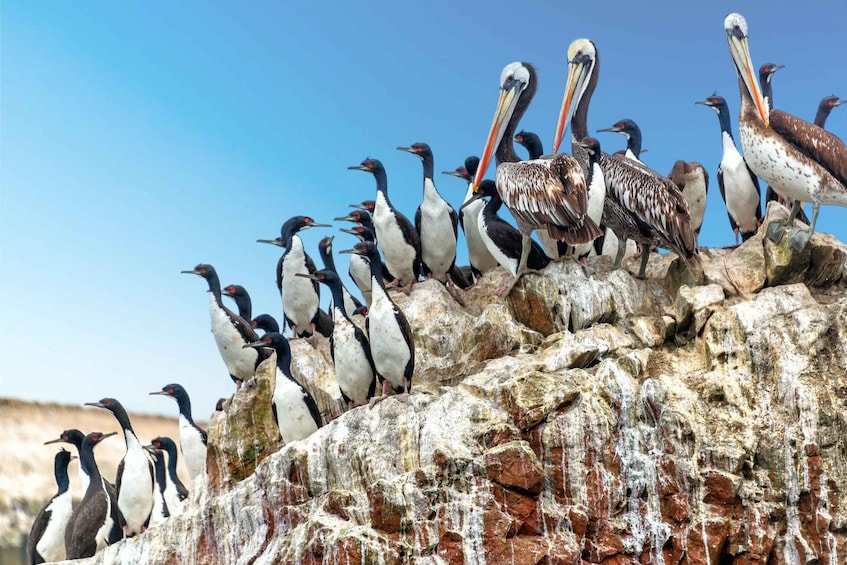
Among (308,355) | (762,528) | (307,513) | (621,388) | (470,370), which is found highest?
(308,355)

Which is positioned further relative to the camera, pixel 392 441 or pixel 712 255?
pixel 712 255

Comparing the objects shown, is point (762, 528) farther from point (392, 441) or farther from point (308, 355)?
point (308, 355)

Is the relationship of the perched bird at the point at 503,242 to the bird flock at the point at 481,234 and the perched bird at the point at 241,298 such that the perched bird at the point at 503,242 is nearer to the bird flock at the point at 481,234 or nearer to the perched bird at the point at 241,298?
the bird flock at the point at 481,234

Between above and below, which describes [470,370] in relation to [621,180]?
below

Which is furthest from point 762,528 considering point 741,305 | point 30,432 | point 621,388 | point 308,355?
point 30,432

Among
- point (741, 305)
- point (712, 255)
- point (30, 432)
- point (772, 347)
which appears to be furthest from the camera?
point (30, 432)

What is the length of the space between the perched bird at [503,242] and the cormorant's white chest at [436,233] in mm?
924

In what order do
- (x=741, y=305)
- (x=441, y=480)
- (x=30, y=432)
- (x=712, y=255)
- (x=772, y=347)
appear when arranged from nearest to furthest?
1. (x=441, y=480)
2. (x=772, y=347)
3. (x=741, y=305)
4. (x=712, y=255)
5. (x=30, y=432)

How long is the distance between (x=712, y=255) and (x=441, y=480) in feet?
21.2

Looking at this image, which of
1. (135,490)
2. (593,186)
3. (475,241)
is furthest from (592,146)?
(135,490)

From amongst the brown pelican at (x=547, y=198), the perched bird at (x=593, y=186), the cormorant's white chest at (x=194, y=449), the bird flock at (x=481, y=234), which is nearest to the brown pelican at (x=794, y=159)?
the bird flock at (x=481, y=234)

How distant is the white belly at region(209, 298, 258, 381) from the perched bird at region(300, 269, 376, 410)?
2.92m

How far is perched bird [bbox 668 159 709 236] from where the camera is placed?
16953mm

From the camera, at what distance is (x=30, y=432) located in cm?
3206
